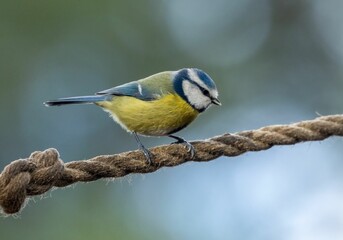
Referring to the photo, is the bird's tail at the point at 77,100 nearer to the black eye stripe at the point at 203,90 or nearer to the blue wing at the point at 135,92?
the blue wing at the point at 135,92

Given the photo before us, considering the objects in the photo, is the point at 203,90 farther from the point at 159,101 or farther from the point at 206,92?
the point at 159,101

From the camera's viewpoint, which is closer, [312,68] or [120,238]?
[120,238]

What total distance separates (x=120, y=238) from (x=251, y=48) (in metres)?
2.15

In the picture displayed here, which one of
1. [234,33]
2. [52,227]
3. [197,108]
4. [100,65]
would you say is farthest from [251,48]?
[197,108]

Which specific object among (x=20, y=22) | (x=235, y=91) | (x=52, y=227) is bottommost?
(x=52, y=227)

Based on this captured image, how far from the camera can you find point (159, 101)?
2.12 meters

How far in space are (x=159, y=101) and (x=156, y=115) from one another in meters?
0.05

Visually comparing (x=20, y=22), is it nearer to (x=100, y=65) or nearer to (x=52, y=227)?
(x=100, y=65)

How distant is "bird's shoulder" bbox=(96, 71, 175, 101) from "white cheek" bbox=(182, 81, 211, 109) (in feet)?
0.12

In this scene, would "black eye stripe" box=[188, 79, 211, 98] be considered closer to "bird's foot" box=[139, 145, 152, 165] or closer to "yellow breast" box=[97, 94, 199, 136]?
"yellow breast" box=[97, 94, 199, 136]

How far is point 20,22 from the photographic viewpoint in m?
5.08

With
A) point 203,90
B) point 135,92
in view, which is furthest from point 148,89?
point 203,90

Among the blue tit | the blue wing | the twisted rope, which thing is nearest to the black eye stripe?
the blue tit

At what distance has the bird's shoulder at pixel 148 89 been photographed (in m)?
2.13
